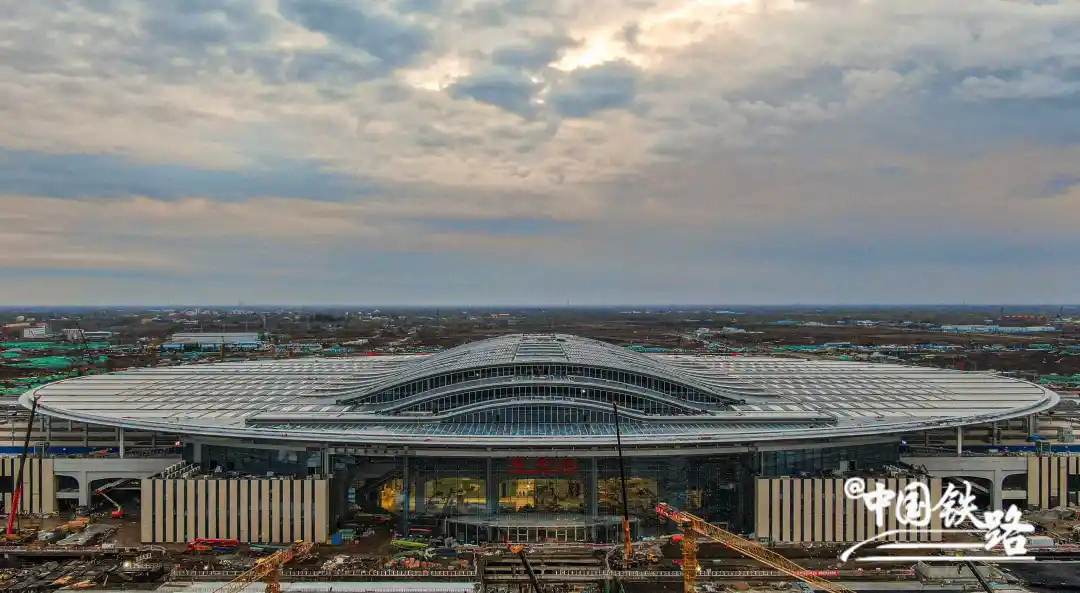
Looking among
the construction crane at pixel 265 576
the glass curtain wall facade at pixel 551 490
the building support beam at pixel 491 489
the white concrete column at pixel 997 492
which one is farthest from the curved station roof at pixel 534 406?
the construction crane at pixel 265 576

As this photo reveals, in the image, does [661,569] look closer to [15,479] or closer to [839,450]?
Result: [839,450]

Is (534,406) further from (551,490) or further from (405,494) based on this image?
(405,494)

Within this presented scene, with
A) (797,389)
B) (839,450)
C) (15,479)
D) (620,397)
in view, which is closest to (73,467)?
(15,479)

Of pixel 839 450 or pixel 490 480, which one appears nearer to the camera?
pixel 490 480

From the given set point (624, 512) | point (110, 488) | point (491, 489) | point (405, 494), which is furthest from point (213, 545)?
point (624, 512)

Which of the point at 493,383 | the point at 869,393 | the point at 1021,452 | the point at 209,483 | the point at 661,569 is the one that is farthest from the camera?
the point at 869,393

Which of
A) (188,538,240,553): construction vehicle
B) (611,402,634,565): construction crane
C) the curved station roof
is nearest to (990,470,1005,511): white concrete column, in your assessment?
the curved station roof
